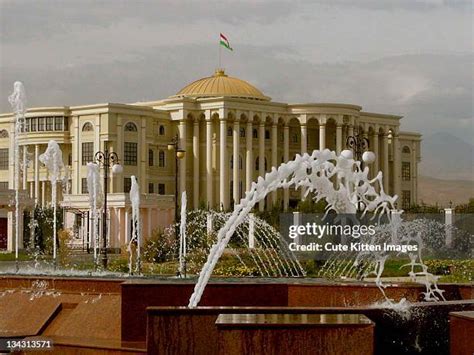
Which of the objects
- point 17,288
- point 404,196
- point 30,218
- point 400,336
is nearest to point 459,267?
point 17,288

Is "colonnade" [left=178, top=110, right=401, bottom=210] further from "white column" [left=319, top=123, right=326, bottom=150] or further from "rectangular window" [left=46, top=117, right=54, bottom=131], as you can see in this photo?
"rectangular window" [left=46, top=117, right=54, bottom=131]

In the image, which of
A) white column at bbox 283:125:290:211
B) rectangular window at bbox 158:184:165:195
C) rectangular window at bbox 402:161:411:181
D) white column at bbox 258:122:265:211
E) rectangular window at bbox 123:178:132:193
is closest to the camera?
rectangular window at bbox 123:178:132:193

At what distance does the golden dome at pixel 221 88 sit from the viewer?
201 feet

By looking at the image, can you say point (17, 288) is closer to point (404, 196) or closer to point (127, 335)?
point (127, 335)

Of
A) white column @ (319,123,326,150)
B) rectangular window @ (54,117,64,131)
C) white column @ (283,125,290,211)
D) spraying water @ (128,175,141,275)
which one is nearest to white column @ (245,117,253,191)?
white column @ (283,125,290,211)

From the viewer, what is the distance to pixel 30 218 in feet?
140

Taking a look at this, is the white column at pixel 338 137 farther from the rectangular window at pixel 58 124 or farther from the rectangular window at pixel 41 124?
the rectangular window at pixel 41 124

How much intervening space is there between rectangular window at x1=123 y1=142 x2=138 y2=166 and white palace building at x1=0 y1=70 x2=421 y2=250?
0.06 metres

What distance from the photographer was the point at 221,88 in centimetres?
6169

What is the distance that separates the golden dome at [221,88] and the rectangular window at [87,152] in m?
6.81

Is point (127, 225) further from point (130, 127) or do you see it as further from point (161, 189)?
point (161, 189)

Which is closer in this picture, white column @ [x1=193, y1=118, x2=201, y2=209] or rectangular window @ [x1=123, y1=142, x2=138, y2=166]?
rectangular window @ [x1=123, y1=142, x2=138, y2=166]

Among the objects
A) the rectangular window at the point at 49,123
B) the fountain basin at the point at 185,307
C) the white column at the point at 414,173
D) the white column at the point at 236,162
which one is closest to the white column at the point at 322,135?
the white column at the point at 236,162

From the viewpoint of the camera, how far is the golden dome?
61219 millimetres
